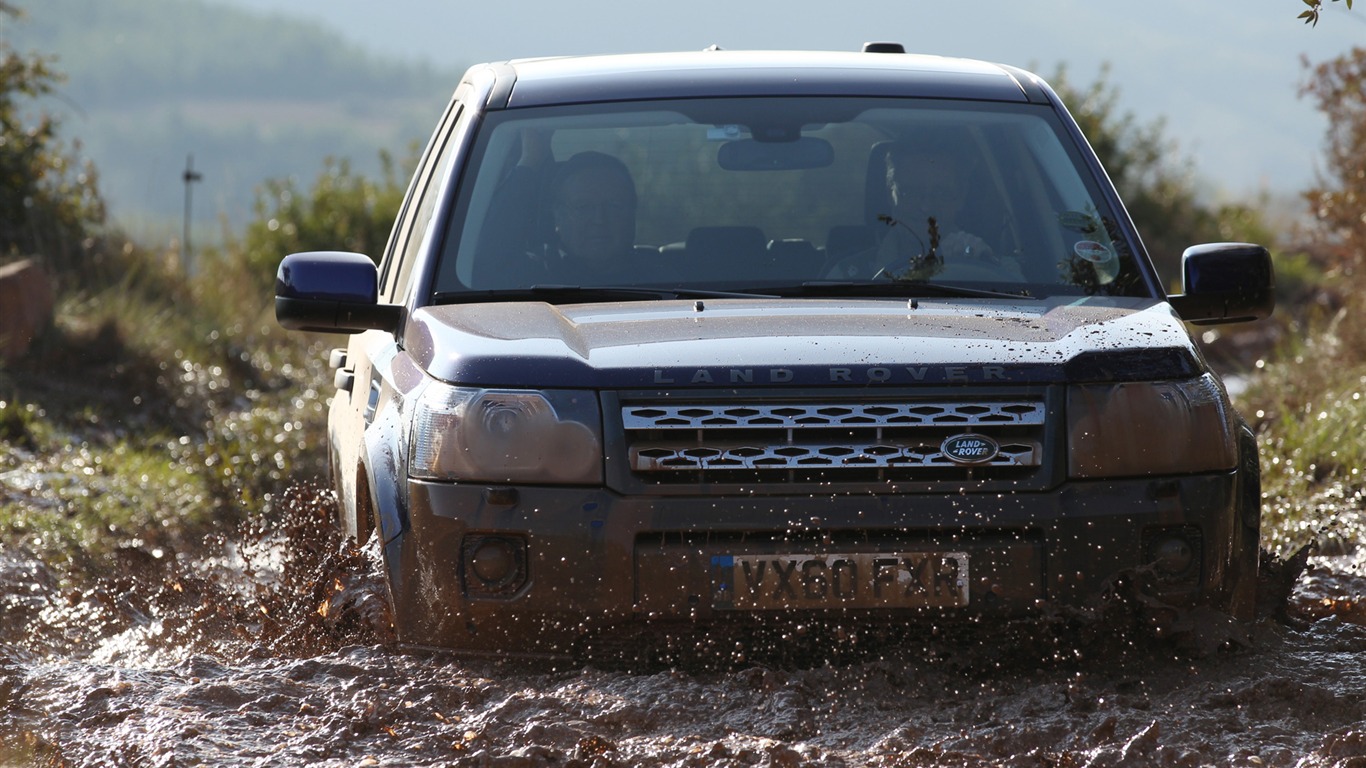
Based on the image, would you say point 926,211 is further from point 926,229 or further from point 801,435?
point 801,435

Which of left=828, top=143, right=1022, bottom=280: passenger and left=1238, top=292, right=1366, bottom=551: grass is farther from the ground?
left=828, top=143, right=1022, bottom=280: passenger

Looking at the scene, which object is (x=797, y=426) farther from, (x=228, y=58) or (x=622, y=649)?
(x=228, y=58)

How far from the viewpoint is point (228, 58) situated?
142 m

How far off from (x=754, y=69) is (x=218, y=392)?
634cm

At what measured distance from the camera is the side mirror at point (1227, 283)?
486cm

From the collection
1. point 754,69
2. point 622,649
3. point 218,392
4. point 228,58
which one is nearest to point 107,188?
point 218,392

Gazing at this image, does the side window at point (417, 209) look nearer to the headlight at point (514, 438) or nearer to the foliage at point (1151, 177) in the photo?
the headlight at point (514, 438)

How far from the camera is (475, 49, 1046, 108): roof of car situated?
16.9 ft

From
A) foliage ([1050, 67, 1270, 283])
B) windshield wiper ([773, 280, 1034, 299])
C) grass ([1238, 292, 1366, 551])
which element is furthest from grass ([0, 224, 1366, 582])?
foliage ([1050, 67, 1270, 283])

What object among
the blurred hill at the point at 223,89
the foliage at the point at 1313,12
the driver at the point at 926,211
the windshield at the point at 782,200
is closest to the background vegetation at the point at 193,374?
the windshield at the point at 782,200

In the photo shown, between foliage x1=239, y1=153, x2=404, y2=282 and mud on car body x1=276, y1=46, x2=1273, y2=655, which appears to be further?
foliage x1=239, y1=153, x2=404, y2=282

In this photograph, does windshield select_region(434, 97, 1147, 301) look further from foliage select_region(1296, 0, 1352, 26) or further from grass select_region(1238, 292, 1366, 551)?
grass select_region(1238, 292, 1366, 551)

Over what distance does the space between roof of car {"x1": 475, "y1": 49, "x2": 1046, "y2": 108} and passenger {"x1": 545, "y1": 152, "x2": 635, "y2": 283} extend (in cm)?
20

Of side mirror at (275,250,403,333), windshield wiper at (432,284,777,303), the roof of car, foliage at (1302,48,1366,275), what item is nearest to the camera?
windshield wiper at (432,284,777,303)
